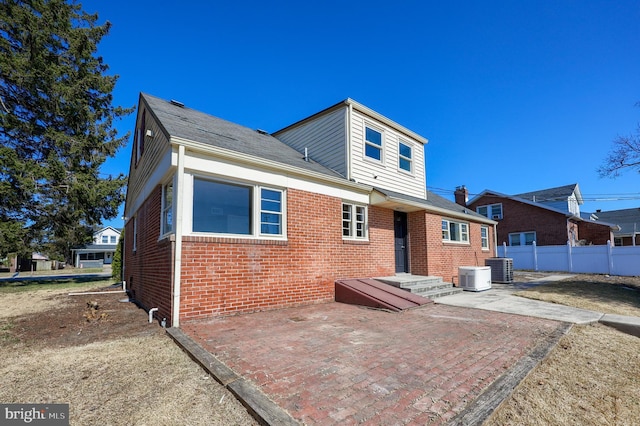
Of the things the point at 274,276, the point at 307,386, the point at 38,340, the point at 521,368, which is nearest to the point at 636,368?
the point at 521,368

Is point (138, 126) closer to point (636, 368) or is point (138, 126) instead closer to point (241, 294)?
point (241, 294)

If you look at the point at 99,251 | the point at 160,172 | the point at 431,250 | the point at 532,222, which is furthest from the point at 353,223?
the point at 99,251

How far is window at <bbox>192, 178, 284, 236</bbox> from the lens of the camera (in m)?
7.17

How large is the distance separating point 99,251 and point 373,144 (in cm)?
5244

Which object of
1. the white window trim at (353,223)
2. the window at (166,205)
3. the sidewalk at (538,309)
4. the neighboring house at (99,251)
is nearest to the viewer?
the sidewalk at (538,309)

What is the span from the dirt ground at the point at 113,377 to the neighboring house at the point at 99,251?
156 feet

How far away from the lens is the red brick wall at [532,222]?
941 inches

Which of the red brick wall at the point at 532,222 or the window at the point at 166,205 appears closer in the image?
the window at the point at 166,205

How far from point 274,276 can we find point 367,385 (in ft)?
14.6

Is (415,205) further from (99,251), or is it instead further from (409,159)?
(99,251)

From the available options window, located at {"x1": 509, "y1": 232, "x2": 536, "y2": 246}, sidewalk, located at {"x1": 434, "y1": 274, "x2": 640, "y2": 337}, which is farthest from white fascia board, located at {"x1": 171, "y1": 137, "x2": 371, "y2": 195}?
window, located at {"x1": 509, "y1": 232, "x2": 536, "y2": 246}

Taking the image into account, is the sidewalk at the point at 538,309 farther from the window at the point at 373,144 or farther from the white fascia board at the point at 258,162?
the window at the point at 373,144
